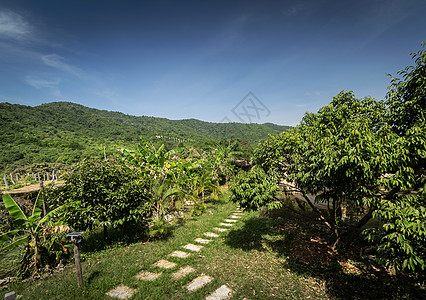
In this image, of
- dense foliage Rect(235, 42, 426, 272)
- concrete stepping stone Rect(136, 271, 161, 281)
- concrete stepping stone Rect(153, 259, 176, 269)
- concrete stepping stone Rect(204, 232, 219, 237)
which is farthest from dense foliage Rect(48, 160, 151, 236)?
dense foliage Rect(235, 42, 426, 272)

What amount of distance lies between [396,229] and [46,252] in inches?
318

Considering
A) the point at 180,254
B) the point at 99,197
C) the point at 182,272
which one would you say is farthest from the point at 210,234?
the point at 99,197

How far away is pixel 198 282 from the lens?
15.6ft

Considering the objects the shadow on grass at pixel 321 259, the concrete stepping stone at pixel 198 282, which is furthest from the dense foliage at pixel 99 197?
the shadow on grass at pixel 321 259

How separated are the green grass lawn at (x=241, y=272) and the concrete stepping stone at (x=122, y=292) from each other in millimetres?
117

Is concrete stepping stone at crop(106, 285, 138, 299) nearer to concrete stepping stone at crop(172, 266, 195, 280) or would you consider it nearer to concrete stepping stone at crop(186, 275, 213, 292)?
concrete stepping stone at crop(172, 266, 195, 280)

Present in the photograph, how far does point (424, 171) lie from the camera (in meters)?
3.59

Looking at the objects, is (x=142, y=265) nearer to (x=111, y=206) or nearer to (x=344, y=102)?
(x=111, y=206)

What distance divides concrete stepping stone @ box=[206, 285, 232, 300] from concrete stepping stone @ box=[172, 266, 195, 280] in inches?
43.4

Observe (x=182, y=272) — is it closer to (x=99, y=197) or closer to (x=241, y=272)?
(x=241, y=272)

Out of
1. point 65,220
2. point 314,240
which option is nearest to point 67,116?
point 65,220

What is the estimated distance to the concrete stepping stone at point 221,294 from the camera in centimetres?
421

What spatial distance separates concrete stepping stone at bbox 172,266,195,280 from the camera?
16.6 ft

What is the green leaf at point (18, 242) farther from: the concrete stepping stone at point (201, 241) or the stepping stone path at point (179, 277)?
the concrete stepping stone at point (201, 241)
